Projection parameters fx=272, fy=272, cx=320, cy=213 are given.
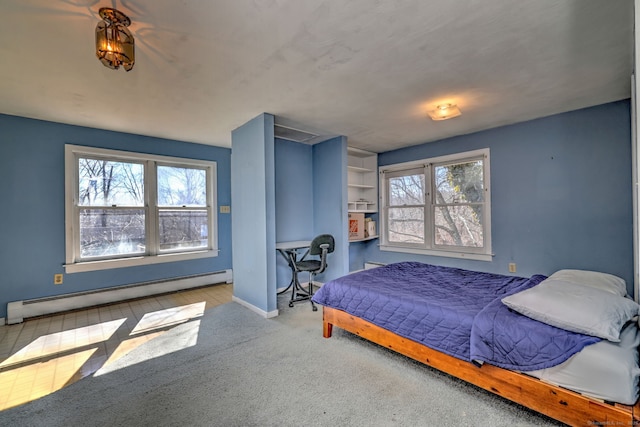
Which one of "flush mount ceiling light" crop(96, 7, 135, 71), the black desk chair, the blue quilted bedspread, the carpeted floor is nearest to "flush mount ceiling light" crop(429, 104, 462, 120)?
the blue quilted bedspread

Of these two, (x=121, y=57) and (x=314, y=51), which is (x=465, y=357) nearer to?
(x=314, y=51)

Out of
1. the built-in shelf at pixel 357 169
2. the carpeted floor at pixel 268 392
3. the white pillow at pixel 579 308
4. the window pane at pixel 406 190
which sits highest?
the built-in shelf at pixel 357 169

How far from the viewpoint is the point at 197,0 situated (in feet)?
4.93

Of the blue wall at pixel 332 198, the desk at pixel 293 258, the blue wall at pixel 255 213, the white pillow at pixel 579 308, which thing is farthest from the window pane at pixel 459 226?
the blue wall at pixel 255 213

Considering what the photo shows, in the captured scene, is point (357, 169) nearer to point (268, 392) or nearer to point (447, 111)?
point (447, 111)

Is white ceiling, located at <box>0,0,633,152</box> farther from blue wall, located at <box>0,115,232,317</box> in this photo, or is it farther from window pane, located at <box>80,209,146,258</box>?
window pane, located at <box>80,209,146,258</box>

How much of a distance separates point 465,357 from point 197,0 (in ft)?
8.77

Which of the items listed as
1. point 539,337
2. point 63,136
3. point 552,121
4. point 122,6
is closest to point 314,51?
point 122,6

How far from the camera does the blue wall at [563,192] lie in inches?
116

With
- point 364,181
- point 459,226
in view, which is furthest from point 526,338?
point 364,181

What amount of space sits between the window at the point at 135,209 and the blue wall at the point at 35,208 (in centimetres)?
12

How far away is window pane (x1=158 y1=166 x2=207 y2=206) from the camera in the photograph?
441 cm

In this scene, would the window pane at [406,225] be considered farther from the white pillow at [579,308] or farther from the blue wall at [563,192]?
the white pillow at [579,308]

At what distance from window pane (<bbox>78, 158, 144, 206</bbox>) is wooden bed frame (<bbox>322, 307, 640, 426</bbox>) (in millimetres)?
4059
